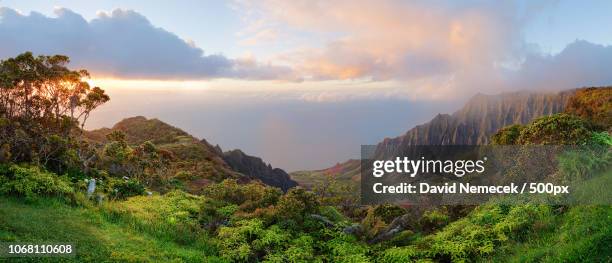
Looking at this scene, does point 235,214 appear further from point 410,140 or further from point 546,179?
point 410,140

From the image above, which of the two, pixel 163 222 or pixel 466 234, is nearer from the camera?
pixel 466 234

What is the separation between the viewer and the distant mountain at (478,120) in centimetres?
9431

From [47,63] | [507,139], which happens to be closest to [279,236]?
[507,139]

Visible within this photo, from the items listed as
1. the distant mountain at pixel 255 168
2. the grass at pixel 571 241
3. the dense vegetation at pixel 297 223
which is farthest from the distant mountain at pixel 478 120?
the grass at pixel 571 241

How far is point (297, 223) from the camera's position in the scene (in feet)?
49.0

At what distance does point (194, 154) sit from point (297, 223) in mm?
46772

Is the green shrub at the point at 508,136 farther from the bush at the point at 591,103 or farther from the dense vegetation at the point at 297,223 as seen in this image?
the bush at the point at 591,103

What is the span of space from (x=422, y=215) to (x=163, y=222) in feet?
29.6

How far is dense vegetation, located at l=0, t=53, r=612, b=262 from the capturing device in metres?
11.8

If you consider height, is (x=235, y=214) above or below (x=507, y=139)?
below

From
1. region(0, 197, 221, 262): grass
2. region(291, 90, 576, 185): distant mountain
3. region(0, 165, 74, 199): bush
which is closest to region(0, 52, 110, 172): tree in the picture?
region(0, 165, 74, 199): bush

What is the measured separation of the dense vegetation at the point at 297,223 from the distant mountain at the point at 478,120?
7565 cm

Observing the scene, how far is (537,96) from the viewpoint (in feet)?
314

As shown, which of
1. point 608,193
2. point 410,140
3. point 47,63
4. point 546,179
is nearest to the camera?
point 608,193
